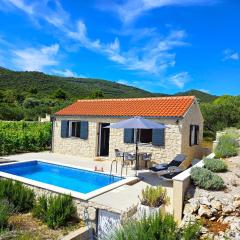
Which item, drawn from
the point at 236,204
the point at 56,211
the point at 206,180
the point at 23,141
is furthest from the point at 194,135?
the point at 23,141

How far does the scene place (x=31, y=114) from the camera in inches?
2083

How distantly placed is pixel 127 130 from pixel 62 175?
5036 mm

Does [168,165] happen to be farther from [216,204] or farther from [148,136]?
[148,136]

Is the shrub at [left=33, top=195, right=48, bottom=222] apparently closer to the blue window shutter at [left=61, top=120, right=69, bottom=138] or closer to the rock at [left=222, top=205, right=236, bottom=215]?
the rock at [left=222, top=205, right=236, bottom=215]

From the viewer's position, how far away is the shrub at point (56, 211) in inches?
356

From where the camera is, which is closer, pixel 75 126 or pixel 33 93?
pixel 75 126

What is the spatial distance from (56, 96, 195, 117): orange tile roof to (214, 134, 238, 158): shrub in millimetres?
2795

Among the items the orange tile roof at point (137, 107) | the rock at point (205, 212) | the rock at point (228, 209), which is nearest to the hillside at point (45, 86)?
the orange tile roof at point (137, 107)

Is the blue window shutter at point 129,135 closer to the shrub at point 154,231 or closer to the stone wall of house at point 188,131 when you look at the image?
the stone wall of house at point 188,131

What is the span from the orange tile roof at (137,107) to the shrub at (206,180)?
6.49m

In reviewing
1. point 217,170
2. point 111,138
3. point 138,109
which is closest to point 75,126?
point 111,138

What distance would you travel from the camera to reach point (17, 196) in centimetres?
1030

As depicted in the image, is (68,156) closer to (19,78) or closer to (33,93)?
(33,93)

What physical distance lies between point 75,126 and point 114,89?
2629 inches
